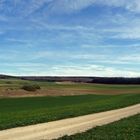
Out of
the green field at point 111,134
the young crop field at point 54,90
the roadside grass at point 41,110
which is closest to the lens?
the green field at point 111,134

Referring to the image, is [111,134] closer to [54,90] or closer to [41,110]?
[41,110]

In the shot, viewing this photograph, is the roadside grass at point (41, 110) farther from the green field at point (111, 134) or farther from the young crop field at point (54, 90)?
the young crop field at point (54, 90)

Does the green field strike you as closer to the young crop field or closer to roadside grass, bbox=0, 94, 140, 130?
roadside grass, bbox=0, 94, 140, 130

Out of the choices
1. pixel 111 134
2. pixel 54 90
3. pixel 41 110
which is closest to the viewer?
pixel 111 134

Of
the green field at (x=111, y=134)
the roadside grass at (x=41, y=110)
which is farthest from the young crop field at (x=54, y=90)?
the green field at (x=111, y=134)

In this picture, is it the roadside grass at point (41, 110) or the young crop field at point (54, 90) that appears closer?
the roadside grass at point (41, 110)

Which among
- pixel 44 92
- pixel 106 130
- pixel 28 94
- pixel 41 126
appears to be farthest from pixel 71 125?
pixel 44 92

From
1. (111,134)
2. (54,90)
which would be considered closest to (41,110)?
(111,134)

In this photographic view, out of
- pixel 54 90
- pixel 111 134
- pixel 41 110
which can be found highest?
pixel 54 90

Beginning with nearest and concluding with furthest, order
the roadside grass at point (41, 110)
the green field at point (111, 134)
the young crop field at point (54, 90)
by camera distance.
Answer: the green field at point (111, 134)
the roadside grass at point (41, 110)
the young crop field at point (54, 90)

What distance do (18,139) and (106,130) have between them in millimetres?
5609

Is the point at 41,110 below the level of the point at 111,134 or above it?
below

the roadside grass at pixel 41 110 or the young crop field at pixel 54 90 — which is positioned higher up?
the young crop field at pixel 54 90

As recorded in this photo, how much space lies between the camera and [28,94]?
84438 millimetres
